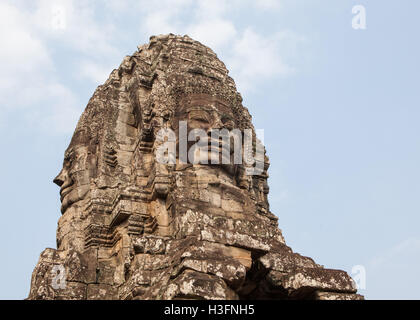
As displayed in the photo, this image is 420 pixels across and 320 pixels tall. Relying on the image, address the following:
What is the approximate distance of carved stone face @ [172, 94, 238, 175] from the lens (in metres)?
10.9

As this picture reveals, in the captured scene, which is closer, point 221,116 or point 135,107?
point 221,116

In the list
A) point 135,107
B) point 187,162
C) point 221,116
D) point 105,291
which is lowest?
point 105,291

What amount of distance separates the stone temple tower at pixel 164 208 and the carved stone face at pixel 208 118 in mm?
26

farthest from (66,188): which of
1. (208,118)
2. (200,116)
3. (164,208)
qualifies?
(208,118)

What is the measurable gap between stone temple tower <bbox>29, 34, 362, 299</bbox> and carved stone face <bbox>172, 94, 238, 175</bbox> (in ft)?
0.08

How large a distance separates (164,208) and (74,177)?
3.67 metres

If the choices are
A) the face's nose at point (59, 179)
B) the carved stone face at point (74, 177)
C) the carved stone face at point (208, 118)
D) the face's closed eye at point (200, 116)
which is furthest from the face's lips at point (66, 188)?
the face's closed eye at point (200, 116)

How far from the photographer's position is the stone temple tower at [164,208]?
348 inches

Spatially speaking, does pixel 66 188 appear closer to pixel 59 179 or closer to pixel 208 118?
pixel 59 179

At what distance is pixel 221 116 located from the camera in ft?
37.6

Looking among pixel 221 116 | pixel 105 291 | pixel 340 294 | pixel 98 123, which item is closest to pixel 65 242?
pixel 105 291

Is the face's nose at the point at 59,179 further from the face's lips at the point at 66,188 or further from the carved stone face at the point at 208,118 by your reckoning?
the carved stone face at the point at 208,118
